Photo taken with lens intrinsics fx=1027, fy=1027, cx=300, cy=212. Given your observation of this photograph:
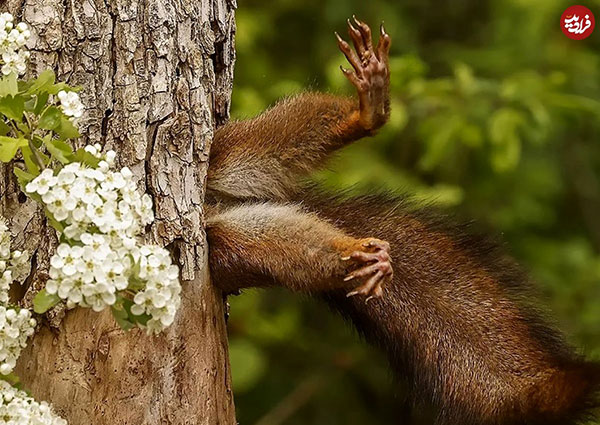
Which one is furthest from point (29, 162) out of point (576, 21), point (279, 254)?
point (576, 21)

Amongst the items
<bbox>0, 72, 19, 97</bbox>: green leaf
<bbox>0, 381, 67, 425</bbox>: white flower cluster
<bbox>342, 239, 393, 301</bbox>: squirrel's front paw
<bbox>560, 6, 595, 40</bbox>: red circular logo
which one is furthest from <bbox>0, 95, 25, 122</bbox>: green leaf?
<bbox>560, 6, 595, 40</bbox>: red circular logo

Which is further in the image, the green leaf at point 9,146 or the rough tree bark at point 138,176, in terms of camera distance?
the rough tree bark at point 138,176

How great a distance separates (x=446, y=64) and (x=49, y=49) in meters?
3.45

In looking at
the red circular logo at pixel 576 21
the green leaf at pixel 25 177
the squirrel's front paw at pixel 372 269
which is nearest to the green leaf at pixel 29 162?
the green leaf at pixel 25 177

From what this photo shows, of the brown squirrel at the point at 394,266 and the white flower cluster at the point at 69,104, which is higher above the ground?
the white flower cluster at the point at 69,104

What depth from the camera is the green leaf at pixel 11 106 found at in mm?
2023

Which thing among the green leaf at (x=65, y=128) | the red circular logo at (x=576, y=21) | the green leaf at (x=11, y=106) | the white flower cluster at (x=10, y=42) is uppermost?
the red circular logo at (x=576, y=21)

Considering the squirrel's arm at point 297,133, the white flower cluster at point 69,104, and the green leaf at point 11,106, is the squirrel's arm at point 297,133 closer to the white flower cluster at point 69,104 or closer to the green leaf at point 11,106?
the white flower cluster at point 69,104

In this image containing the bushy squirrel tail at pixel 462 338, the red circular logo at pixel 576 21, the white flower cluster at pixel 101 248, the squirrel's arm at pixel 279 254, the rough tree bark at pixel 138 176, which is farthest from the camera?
the red circular logo at pixel 576 21

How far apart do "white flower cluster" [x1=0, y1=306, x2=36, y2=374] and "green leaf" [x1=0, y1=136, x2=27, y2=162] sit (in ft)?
1.11

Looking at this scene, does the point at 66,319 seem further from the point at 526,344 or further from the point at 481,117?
the point at 481,117

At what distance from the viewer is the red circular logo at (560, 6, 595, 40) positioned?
5176 mm

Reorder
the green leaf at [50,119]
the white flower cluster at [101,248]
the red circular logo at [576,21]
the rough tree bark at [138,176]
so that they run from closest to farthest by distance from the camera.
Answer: the white flower cluster at [101,248], the green leaf at [50,119], the rough tree bark at [138,176], the red circular logo at [576,21]

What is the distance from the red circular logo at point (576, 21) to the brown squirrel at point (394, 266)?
2522 millimetres
